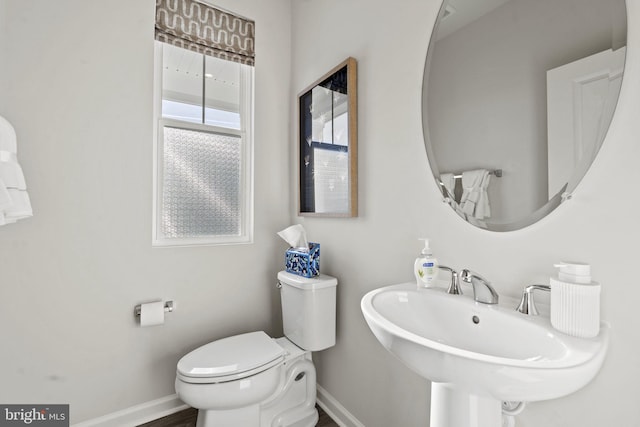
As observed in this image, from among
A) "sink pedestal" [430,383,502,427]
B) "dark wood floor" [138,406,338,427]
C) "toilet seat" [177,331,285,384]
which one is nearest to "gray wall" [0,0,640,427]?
"dark wood floor" [138,406,338,427]

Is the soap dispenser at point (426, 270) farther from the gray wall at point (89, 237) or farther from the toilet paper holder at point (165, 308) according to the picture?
the toilet paper holder at point (165, 308)

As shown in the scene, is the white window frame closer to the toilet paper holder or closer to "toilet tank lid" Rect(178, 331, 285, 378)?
the toilet paper holder

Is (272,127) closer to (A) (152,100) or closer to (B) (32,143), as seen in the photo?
(A) (152,100)

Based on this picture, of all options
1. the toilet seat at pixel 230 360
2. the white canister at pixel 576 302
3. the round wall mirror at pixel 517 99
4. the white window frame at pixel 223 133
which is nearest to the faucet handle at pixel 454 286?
the round wall mirror at pixel 517 99

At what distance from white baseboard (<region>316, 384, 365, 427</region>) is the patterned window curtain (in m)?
2.08

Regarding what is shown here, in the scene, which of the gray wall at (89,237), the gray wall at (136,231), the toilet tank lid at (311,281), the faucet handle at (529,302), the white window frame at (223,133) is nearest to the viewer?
the faucet handle at (529,302)

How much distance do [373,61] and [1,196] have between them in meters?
1.48

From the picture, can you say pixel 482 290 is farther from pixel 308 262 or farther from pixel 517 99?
pixel 308 262

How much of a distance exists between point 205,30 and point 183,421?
223 cm

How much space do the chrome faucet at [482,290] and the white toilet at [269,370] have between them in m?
0.77

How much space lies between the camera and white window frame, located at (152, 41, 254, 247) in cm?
171

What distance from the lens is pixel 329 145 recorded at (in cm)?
165

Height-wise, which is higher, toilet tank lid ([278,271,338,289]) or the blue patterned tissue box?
the blue patterned tissue box

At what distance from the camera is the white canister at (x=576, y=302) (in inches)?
26.2
